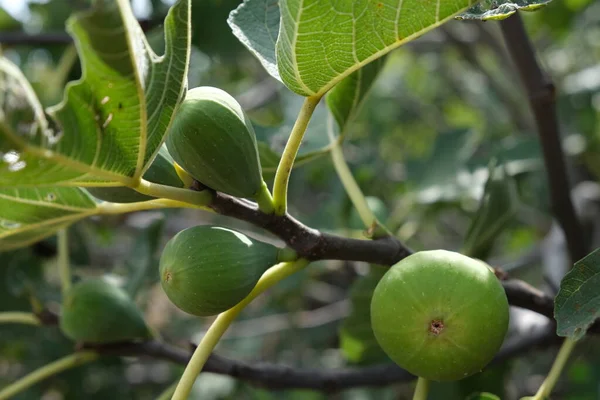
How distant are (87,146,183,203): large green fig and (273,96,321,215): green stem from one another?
0.15 metres

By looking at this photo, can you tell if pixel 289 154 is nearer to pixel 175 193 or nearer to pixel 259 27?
pixel 175 193

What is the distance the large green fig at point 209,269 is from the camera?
2.92ft

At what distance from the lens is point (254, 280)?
3.03ft

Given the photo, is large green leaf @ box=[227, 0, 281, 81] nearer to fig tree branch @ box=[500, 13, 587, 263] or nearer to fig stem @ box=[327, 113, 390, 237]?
fig stem @ box=[327, 113, 390, 237]

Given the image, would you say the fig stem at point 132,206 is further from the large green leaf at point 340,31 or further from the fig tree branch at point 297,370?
the fig tree branch at point 297,370

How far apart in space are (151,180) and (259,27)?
344 mm

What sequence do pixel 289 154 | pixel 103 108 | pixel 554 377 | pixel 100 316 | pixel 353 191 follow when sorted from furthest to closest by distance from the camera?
pixel 100 316
pixel 353 191
pixel 554 377
pixel 289 154
pixel 103 108

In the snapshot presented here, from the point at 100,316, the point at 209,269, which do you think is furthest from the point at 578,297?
the point at 100,316

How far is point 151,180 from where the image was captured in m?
0.93

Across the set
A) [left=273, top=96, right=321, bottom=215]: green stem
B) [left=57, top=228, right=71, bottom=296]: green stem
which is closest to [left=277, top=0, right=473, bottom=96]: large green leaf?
[left=273, top=96, right=321, bottom=215]: green stem

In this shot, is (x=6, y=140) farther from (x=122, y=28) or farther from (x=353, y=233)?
(x=353, y=233)

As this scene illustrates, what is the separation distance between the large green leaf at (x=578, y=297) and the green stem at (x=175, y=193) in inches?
21.1

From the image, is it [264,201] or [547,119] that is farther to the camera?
[547,119]

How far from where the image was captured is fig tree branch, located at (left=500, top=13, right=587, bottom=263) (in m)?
1.36
